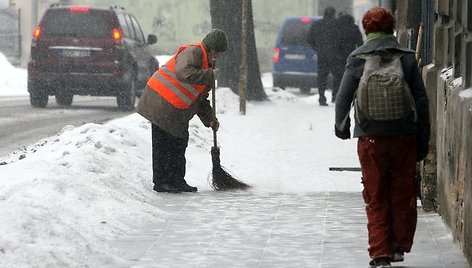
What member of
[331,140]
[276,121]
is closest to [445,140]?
[331,140]

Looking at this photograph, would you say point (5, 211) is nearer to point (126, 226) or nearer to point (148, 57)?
point (126, 226)

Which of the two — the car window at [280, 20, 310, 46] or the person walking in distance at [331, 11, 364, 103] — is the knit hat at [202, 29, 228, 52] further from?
the car window at [280, 20, 310, 46]

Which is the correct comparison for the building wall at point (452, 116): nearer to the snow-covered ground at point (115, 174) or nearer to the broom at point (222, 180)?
the snow-covered ground at point (115, 174)

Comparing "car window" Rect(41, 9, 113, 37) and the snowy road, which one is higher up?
"car window" Rect(41, 9, 113, 37)

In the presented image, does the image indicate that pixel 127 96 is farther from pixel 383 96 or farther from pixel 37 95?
pixel 383 96

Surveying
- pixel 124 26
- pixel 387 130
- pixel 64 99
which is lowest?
pixel 64 99

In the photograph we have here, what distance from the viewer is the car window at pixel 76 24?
24.0 meters

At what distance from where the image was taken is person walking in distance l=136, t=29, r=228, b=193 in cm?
1202

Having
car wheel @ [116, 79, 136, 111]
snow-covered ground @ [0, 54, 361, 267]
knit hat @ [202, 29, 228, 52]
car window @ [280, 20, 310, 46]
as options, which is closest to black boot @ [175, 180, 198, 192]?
snow-covered ground @ [0, 54, 361, 267]

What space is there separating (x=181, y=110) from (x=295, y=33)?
67.9 ft

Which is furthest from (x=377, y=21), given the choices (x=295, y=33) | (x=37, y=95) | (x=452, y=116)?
(x=295, y=33)

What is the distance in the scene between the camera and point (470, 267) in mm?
7980

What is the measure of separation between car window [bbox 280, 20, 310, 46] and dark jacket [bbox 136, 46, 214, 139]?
2024cm

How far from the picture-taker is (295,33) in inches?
1286
